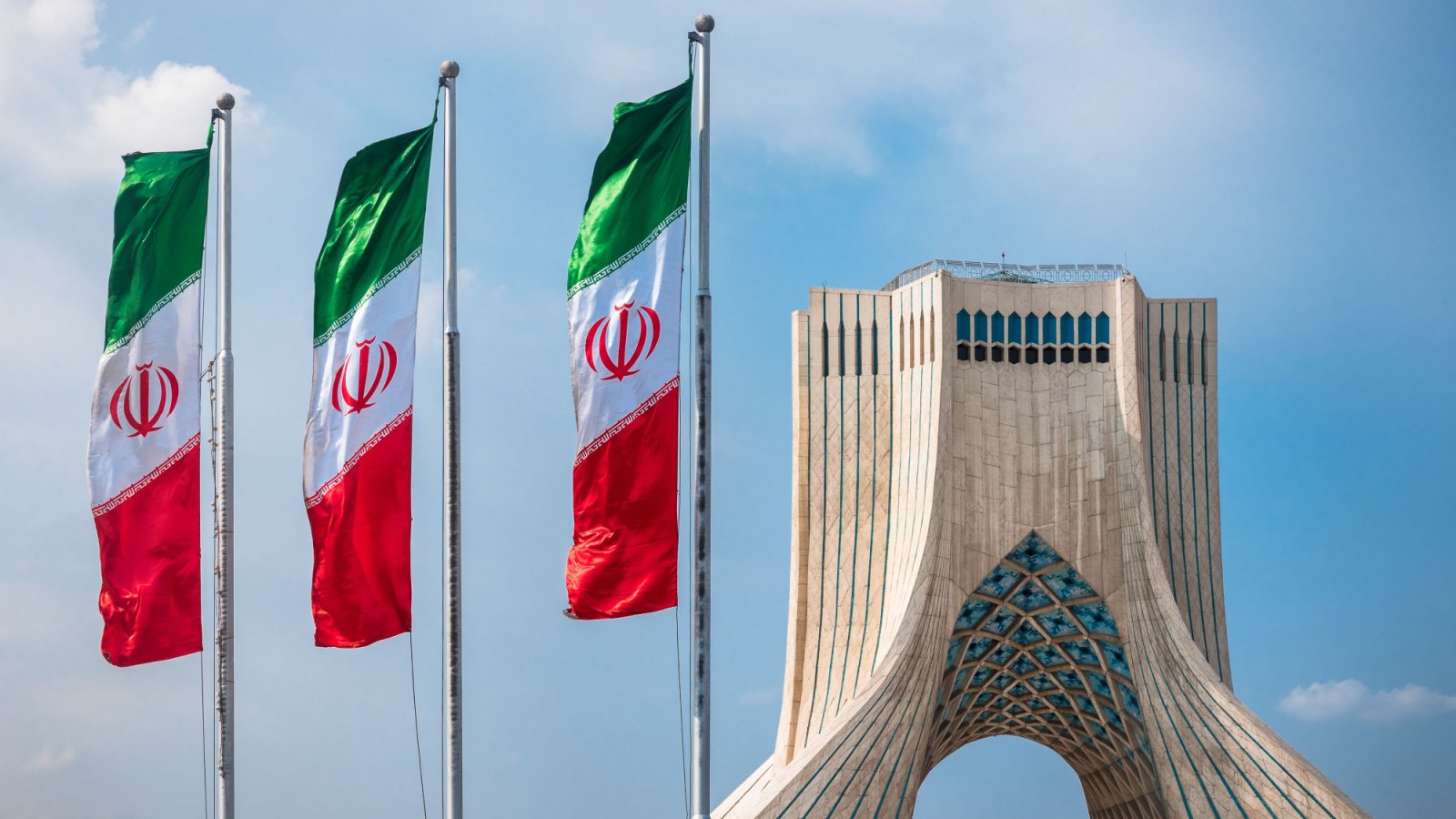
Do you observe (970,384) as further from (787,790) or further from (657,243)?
(657,243)

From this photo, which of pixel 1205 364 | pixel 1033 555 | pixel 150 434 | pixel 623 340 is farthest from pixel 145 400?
pixel 1205 364

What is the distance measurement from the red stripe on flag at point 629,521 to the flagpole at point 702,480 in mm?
375

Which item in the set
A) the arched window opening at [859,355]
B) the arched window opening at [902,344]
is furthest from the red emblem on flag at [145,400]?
the arched window opening at [859,355]

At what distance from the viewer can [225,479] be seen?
2730 centimetres

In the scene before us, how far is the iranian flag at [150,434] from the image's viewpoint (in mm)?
27141

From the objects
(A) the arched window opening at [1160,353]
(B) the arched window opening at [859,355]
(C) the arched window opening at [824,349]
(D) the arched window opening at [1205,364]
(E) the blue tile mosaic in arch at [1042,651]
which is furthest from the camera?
(D) the arched window opening at [1205,364]

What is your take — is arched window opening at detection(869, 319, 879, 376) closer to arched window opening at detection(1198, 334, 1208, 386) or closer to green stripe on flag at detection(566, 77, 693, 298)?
arched window opening at detection(1198, 334, 1208, 386)

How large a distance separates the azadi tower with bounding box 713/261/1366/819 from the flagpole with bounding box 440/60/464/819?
1892 cm

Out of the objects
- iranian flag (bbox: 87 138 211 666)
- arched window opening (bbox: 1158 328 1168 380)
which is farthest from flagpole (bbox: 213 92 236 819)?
arched window opening (bbox: 1158 328 1168 380)

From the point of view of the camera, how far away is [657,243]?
86.0ft

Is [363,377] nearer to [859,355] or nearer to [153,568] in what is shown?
[153,568]

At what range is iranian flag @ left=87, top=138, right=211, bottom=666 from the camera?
2714cm

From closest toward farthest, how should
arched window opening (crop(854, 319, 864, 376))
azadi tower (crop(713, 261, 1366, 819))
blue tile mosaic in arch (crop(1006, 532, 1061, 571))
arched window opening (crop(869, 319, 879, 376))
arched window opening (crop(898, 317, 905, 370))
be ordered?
azadi tower (crop(713, 261, 1366, 819)) → blue tile mosaic in arch (crop(1006, 532, 1061, 571)) → arched window opening (crop(898, 317, 905, 370)) → arched window opening (crop(869, 319, 879, 376)) → arched window opening (crop(854, 319, 864, 376))

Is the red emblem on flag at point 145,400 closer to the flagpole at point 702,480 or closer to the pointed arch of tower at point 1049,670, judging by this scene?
the flagpole at point 702,480
